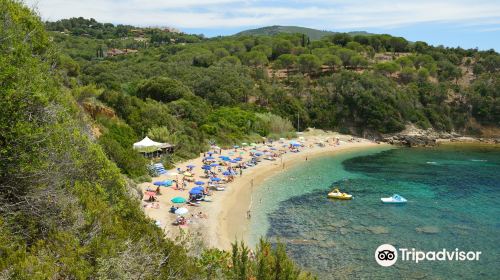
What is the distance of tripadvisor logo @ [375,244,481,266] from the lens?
20656 mm

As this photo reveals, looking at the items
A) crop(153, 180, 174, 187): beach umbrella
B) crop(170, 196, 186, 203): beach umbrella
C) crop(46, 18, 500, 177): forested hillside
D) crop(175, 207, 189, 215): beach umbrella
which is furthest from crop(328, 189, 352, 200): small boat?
crop(46, 18, 500, 177): forested hillside

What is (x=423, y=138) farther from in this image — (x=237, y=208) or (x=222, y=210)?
(x=222, y=210)

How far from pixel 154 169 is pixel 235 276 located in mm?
25146

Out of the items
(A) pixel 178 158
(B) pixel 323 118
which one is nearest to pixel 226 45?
(B) pixel 323 118

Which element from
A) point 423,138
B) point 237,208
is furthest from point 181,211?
point 423,138

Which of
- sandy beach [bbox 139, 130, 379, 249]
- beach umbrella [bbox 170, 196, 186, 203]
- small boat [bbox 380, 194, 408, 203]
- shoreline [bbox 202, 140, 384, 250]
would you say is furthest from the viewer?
small boat [bbox 380, 194, 408, 203]

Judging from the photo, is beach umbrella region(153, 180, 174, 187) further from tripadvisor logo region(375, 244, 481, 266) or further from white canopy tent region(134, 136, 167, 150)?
tripadvisor logo region(375, 244, 481, 266)

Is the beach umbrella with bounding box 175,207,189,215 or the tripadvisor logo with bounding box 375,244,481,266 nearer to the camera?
the tripadvisor logo with bounding box 375,244,481,266

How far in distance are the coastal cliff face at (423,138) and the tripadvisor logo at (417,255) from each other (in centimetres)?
4209

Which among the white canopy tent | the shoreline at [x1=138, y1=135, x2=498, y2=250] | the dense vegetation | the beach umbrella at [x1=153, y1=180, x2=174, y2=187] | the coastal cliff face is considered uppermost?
the dense vegetation

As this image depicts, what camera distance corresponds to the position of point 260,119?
58344mm

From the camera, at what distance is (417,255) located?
69.2 feet

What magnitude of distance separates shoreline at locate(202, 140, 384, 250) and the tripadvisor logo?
307 inches

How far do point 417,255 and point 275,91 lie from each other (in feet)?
160
